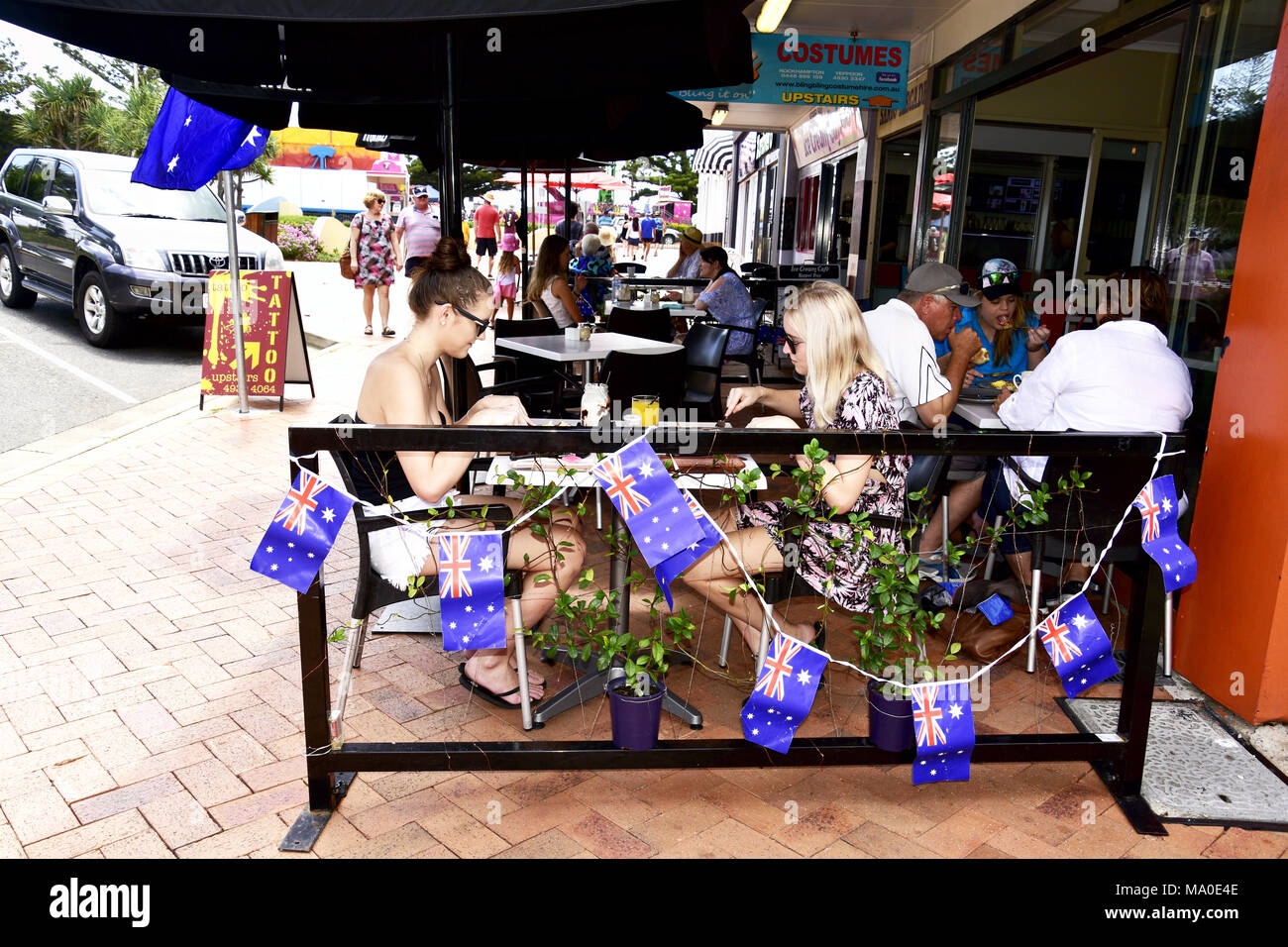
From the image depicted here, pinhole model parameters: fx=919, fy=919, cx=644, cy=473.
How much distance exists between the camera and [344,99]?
168 inches

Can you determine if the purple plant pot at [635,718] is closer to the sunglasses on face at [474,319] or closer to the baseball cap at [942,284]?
the sunglasses on face at [474,319]

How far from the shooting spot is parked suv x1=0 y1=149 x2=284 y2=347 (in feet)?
28.9

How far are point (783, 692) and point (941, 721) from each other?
1.45ft

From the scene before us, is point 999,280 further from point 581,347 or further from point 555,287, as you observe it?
point 555,287

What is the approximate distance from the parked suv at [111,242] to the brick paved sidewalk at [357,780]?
210 inches

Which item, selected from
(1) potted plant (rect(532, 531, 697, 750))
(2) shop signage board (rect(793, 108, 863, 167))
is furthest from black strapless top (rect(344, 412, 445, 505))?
(2) shop signage board (rect(793, 108, 863, 167))

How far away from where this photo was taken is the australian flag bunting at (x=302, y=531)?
232 centimetres

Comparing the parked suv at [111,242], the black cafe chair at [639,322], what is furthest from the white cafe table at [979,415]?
the parked suv at [111,242]

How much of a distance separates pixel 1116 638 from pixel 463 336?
9.40 feet

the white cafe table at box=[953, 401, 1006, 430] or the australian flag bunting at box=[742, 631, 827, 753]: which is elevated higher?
the white cafe table at box=[953, 401, 1006, 430]

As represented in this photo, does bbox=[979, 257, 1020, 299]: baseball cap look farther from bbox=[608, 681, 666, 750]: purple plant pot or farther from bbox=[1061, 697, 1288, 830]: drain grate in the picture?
bbox=[608, 681, 666, 750]: purple plant pot

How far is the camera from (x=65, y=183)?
9.62m

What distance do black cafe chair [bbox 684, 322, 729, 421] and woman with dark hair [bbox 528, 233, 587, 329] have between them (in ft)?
4.57
